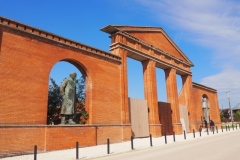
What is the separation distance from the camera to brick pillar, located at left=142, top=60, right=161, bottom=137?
21903 mm

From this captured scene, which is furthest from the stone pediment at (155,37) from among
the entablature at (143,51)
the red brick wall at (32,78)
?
the red brick wall at (32,78)

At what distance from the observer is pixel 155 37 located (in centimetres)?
2488

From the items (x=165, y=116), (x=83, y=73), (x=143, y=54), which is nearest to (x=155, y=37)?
(x=143, y=54)

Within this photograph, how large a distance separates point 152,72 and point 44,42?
41.1 feet

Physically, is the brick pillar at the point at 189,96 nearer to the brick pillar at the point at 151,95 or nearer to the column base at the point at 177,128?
the column base at the point at 177,128

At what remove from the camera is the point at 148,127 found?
21.5m

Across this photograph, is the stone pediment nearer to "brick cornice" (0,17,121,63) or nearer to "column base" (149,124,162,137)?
"brick cornice" (0,17,121,63)

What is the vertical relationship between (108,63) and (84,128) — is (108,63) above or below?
above

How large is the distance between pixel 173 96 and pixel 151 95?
505cm

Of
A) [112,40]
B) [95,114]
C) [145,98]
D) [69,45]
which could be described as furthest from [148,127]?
[69,45]

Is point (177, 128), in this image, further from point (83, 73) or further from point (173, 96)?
point (83, 73)

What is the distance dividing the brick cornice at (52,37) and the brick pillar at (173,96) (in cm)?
1061

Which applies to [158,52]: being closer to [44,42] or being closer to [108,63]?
[108,63]

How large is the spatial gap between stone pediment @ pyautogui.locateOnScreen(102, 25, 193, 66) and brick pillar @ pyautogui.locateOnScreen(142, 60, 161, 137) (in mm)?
2728
